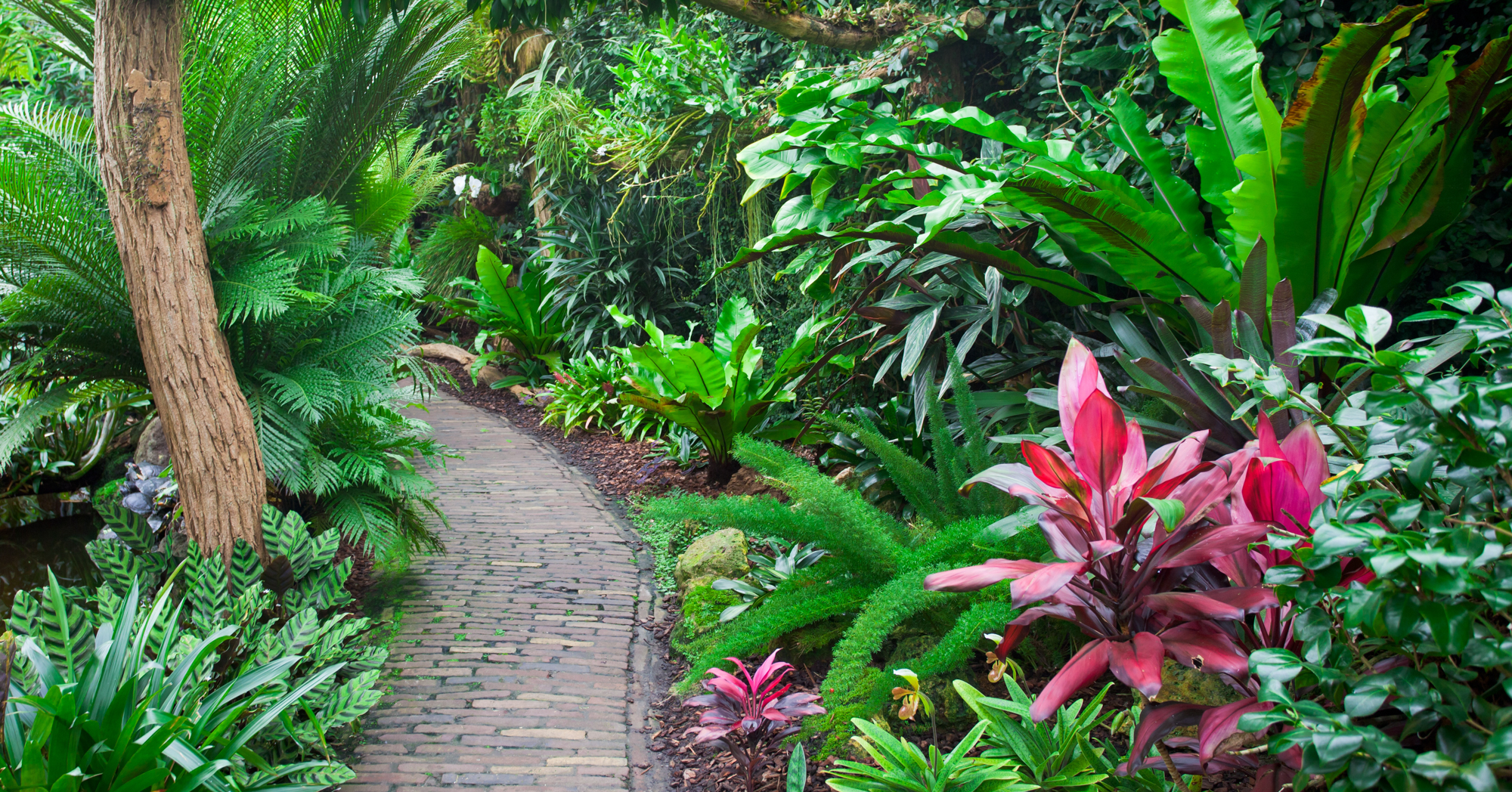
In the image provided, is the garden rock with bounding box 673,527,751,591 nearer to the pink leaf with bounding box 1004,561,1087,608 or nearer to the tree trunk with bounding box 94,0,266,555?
the tree trunk with bounding box 94,0,266,555

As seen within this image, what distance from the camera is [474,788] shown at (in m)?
2.22

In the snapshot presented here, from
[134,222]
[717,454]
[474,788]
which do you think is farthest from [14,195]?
[717,454]

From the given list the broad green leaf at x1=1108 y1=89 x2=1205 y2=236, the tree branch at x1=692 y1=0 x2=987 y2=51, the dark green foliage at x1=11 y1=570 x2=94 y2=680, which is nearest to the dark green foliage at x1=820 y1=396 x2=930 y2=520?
the broad green leaf at x1=1108 y1=89 x2=1205 y2=236

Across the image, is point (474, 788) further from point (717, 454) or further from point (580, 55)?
point (580, 55)

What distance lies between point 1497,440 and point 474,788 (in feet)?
7.57

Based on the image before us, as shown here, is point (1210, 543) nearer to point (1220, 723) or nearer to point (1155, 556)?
point (1155, 556)

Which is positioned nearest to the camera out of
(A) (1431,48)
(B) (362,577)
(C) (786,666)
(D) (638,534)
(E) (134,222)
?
(C) (786,666)

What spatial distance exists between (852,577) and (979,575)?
3.24ft

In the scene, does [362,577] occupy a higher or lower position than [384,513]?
lower

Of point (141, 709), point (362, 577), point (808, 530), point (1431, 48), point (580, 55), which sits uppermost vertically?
point (580, 55)

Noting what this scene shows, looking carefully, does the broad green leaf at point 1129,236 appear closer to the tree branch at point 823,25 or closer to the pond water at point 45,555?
the tree branch at point 823,25

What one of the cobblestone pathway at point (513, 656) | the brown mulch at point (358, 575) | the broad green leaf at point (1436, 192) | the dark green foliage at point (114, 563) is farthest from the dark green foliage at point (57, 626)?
the broad green leaf at point (1436, 192)

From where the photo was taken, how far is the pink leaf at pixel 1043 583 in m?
1.38

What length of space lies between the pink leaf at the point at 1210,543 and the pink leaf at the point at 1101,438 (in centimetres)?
16
